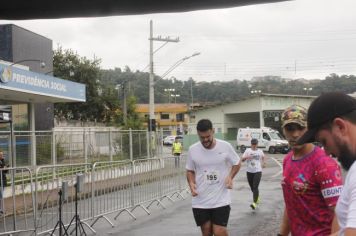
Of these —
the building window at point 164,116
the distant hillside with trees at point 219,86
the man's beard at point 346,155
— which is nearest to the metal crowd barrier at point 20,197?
the man's beard at point 346,155

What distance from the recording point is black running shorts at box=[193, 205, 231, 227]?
274 inches

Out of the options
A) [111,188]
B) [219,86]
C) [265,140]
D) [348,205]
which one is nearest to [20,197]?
[111,188]

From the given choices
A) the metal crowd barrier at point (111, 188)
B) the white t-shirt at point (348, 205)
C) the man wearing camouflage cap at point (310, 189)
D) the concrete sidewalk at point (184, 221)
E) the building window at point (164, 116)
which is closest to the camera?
the white t-shirt at point (348, 205)

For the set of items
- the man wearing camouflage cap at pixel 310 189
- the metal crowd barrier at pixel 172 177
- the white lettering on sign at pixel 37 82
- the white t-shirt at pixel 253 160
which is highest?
the white lettering on sign at pixel 37 82

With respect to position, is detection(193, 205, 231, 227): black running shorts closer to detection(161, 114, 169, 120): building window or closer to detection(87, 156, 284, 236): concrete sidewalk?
detection(87, 156, 284, 236): concrete sidewalk

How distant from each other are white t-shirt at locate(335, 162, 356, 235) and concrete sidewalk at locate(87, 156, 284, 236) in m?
7.60

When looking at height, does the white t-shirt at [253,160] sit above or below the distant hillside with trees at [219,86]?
below

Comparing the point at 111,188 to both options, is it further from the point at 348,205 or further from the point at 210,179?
the point at 348,205

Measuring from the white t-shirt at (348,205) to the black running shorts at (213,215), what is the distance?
4712 millimetres

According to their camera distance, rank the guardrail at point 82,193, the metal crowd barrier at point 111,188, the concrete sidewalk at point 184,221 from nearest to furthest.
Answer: the guardrail at point 82,193 → the concrete sidewalk at point 184,221 → the metal crowd barrier at point 111,188

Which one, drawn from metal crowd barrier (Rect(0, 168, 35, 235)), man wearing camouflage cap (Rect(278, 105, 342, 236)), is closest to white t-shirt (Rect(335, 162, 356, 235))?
man wearing camouflage cap (Rect(278, 105, 342, 236))

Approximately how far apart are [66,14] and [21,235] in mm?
5842

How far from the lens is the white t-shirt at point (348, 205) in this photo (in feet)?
6.60

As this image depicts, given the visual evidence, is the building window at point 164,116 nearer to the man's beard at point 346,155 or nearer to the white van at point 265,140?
the white van at point 265,140
